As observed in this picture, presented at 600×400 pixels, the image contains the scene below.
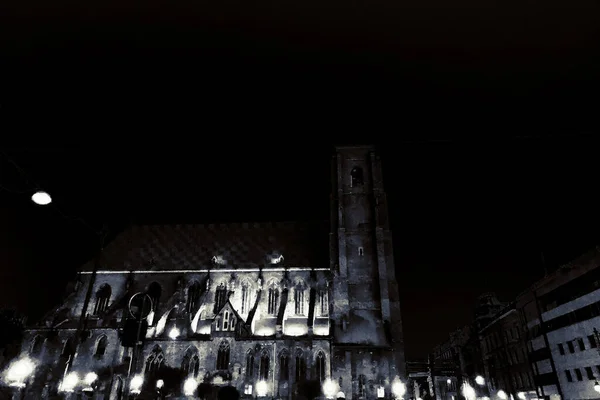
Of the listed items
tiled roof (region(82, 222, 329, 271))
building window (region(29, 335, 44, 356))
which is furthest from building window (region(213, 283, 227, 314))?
building window (region(29, 335, 44, 356))

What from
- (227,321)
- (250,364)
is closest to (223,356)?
(250,364)

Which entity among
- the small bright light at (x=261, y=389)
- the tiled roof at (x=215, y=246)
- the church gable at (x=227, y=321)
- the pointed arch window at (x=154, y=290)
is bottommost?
the small bright light at (x=261, y=389)

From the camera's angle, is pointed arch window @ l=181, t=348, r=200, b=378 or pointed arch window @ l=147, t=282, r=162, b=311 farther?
pointed arch window @ l=147, t=282, r=162, b=311

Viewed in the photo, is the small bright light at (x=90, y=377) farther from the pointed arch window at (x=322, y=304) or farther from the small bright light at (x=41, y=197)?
the small bright light at (x=41, y=197)

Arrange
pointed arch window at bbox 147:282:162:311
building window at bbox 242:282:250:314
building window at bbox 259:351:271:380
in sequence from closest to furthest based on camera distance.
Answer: building window at bbox 259:351:271:380
building window at bbox 242:282:250:314
pointed arch window at bbox 147:282:162:311

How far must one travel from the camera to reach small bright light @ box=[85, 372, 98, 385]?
39.8 m

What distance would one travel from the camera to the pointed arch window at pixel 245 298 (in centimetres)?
4575

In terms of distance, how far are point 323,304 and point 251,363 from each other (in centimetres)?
1037

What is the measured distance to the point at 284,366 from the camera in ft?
129

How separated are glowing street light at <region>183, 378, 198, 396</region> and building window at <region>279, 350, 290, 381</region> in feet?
28.3

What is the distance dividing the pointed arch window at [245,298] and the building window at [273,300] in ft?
8.46

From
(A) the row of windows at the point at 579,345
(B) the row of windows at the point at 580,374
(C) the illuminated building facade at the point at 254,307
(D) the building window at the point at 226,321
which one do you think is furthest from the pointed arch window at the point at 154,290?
(B) the row of windows at the point at 580,374

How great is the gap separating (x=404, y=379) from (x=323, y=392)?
777 cm

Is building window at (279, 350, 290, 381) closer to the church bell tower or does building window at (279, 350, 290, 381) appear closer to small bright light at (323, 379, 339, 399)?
small bright light at (323, 379, 339, 399)
